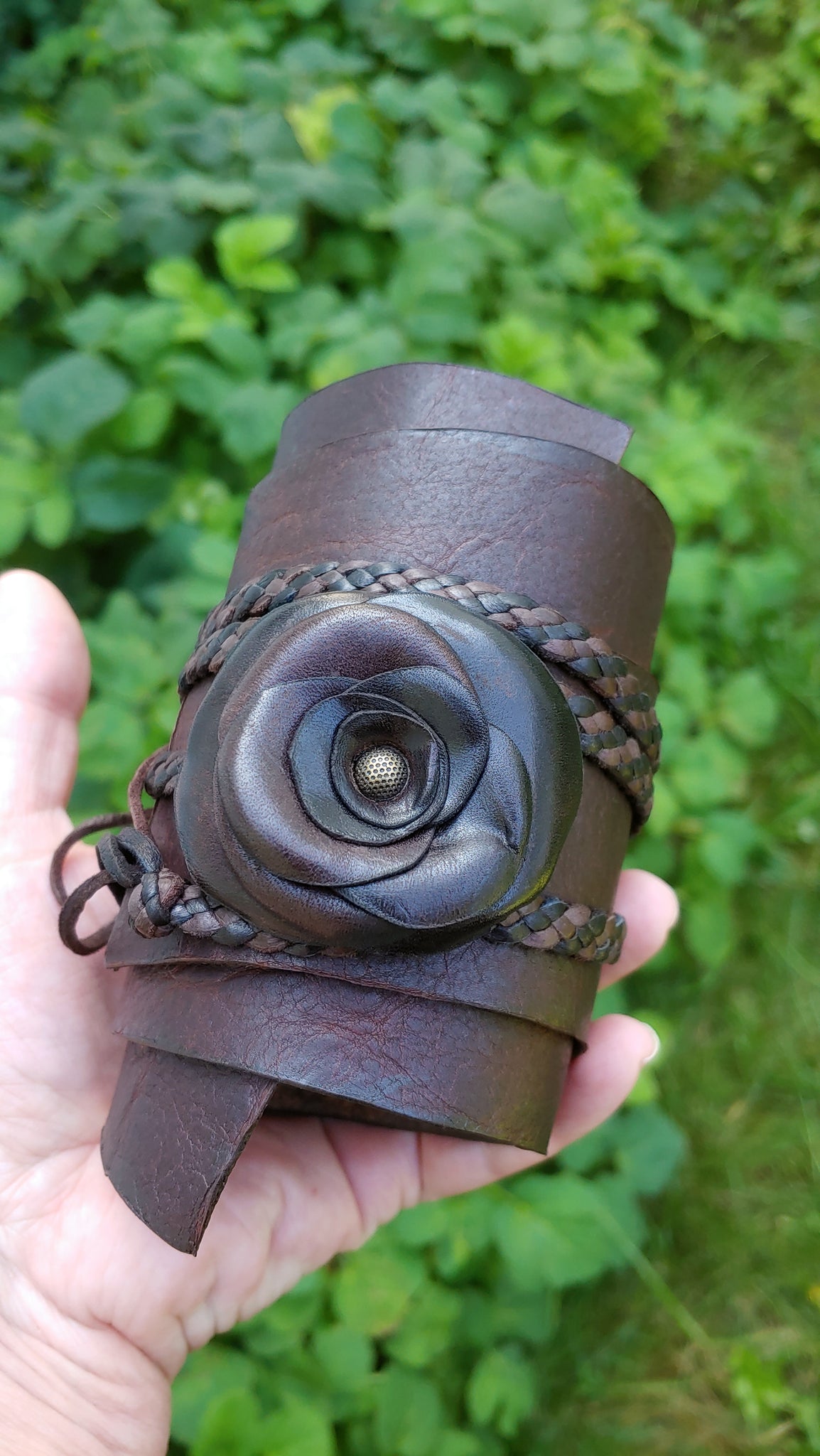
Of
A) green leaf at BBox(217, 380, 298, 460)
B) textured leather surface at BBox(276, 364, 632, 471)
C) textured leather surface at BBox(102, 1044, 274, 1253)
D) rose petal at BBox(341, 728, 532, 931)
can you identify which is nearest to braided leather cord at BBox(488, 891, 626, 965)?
rose petal at BBox(341, 728, 532, 931)

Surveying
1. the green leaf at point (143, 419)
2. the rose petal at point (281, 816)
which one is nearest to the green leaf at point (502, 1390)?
the rose petal at point (281, 816)

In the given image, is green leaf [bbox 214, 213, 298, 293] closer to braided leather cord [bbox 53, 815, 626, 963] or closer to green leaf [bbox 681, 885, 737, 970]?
braided leather cord [bbox 53, 815, 626, 963]

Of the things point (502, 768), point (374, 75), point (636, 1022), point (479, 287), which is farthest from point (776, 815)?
point (374, 75)

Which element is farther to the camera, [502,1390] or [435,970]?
[502,1390]

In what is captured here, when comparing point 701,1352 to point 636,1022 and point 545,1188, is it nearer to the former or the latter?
point 545,1188

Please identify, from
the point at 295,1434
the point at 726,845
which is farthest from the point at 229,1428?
the point at 726,845

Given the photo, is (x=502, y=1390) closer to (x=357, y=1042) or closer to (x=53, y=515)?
(x=357, y=1042)
